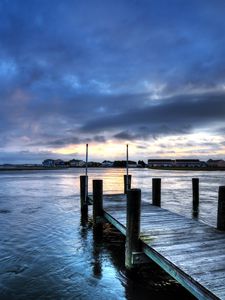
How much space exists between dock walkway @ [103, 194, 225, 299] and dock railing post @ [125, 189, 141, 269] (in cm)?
23

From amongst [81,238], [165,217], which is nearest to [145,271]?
[165,217]

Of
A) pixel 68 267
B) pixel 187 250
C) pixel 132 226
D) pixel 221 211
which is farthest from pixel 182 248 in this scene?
pixel 68 267

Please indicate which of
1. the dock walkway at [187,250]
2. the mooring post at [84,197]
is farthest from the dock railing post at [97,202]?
the mooring post at [84,197]

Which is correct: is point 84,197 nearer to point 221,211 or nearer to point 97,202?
point 97,202

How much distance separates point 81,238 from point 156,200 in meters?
4.12

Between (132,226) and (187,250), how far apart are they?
5.36 feet

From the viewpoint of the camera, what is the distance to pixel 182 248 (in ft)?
22.6

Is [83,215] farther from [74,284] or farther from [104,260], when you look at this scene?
[74,284]

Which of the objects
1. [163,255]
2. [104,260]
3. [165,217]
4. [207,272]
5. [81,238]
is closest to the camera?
[207,272]

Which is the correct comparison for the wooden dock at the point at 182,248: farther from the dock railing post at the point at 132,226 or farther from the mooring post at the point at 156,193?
the mooring post at the point at 156,193

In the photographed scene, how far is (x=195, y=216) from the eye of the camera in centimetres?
1653

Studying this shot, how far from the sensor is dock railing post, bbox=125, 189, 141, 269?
7.73 m

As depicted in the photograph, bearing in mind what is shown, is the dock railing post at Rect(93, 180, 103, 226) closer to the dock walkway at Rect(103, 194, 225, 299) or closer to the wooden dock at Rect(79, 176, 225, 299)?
the wooden dock at Rect(79, 176, 225, 299)

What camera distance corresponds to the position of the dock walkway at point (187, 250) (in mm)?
5207
